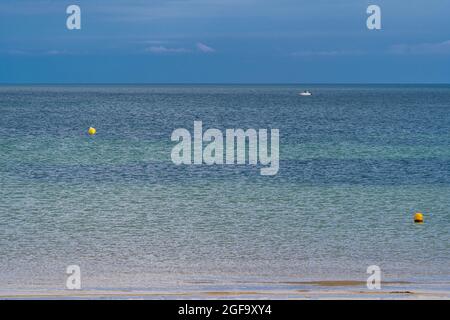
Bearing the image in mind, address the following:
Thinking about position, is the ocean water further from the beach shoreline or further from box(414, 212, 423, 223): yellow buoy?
the beach shoreline

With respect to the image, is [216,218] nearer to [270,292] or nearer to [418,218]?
[418,218]

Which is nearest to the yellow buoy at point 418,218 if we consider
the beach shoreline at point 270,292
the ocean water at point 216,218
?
the ocean water at point 216,218

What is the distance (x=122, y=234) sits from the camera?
24219 millimetres

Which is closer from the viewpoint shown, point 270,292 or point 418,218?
point 270,292

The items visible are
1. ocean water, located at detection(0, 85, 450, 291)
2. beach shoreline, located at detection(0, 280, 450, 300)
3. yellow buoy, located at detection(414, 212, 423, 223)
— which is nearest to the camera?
beach shoreline, located at detection(0, 280, 450, 300)

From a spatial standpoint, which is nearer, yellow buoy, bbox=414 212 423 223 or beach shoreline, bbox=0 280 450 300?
beach shoreline, bbox=0 280 450 300

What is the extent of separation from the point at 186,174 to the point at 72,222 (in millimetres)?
13638

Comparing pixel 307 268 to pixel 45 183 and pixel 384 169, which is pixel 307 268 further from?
pixel 384 169

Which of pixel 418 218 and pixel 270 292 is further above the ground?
pixel 418 218

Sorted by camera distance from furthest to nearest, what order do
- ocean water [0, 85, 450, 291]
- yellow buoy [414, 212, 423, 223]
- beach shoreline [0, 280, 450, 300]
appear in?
1. yellow buoy [414, 212, 423, 223]
2. ocean water [0, 85, 450, 291]
3. beach shoreline [0, 280, 450, 300]

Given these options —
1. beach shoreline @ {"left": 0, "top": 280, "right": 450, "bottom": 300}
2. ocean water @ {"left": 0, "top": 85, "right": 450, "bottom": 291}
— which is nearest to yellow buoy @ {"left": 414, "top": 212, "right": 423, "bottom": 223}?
ocean water @ {"left": 0, "top": 85, "right": 450, "bottom": 291}

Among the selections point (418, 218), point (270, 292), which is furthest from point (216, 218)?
point (270, 292)
